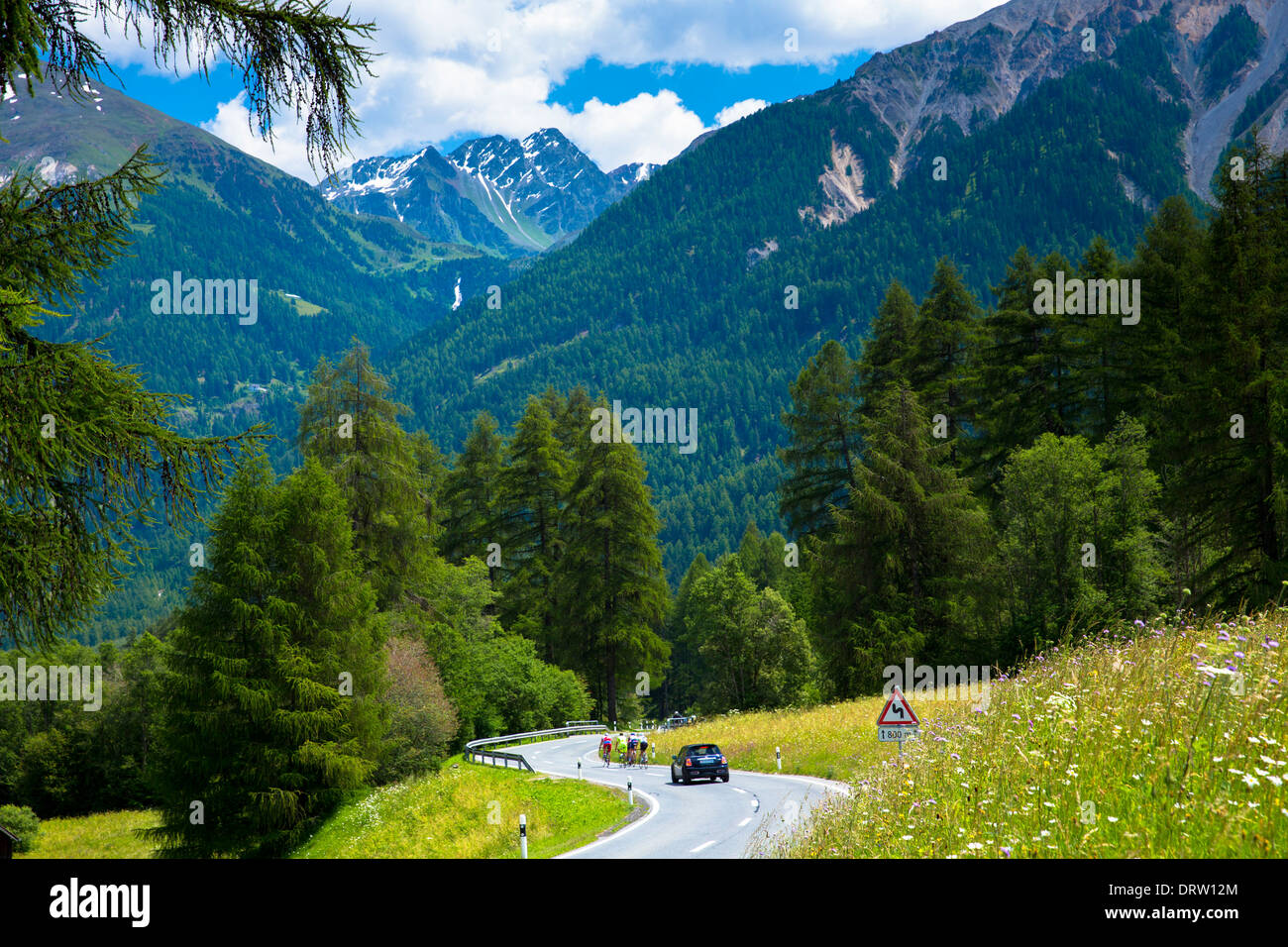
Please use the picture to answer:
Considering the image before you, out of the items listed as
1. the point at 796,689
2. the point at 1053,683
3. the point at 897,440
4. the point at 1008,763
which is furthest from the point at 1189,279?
the point at 796,689

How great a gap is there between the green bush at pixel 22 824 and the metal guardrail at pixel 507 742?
98.0 ft

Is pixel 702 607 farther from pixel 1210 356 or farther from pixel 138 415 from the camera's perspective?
pixel 138 415

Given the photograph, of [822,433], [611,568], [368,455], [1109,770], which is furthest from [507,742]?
[1109,770]

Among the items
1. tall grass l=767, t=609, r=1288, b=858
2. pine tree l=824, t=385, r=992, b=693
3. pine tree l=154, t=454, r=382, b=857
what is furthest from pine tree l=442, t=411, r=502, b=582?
tall grass l=767, t=609, r=1288, b=858

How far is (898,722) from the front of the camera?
46.4 ft

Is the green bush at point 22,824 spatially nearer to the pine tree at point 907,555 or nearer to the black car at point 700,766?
the black car at point 700,766

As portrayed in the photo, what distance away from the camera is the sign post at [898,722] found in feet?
45.6

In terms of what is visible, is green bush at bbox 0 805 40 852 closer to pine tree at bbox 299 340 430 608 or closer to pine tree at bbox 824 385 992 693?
pine tree at bbox 299 340 430 608

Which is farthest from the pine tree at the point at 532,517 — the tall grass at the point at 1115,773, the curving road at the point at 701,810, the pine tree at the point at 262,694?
the tall grass at the point at 1115,773

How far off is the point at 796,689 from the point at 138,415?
47.5 meters

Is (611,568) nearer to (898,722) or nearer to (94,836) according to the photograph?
(898,722)

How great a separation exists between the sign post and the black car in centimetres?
1122

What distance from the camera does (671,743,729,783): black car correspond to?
2441 cm
